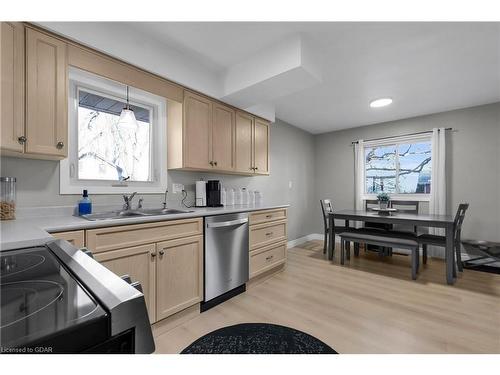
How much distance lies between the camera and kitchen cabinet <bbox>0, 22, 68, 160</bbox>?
1317 millimetres

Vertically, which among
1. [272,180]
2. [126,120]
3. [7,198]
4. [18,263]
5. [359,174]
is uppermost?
[126,120]

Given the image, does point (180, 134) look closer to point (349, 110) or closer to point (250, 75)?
point (250, 75)

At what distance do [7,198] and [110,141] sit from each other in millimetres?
895

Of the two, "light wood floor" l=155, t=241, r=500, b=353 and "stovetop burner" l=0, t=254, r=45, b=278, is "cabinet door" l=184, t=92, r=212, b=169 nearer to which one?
"light wood floor" l=155, t=241, r=500, b=353

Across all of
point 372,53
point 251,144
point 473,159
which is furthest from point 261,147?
point 473,159

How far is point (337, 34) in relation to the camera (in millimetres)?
1896

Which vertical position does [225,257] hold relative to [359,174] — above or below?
below

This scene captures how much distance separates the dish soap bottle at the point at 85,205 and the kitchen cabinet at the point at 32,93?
36 centimetres

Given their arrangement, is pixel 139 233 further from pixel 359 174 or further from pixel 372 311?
pixel 359 174

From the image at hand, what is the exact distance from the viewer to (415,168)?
3963 millimetres

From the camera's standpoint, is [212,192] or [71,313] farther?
[212,192]

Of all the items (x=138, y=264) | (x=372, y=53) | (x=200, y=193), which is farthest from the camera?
(x=200, y=193)

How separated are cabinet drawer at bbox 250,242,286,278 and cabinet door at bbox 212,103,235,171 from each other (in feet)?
3.57

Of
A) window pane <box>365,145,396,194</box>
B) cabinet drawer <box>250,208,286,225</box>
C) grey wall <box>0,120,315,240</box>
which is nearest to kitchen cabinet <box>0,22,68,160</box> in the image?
grey wall <box>0,120,315,240</box>
